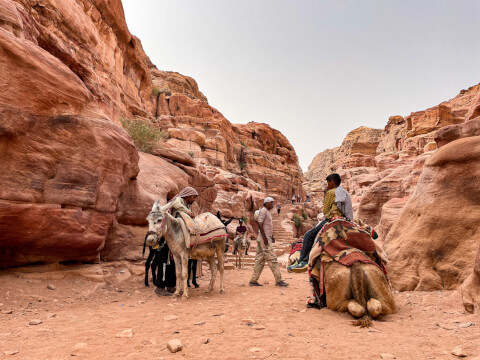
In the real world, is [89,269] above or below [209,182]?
below

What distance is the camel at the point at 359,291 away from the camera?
445 cm

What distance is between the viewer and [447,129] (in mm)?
8531

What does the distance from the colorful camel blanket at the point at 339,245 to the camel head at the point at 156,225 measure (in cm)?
310

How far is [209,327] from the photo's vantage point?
13.3 feet

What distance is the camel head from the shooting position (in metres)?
5.56

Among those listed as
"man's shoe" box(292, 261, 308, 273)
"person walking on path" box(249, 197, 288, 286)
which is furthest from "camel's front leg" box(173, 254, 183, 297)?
"man's shoe" box(292, 261, 308, 273)

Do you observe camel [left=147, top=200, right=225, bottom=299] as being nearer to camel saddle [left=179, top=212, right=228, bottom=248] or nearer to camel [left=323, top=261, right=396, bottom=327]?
camel saddle [left=179, top=212, right=228, bottom=248]

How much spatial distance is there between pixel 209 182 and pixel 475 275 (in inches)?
478

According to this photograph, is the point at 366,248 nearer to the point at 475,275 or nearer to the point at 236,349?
the point at 475,275

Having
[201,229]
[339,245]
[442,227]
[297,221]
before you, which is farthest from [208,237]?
[297,221]

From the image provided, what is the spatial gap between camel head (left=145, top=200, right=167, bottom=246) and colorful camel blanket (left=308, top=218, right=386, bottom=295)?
310cm

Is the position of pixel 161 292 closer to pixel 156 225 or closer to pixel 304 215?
pixel 156 225

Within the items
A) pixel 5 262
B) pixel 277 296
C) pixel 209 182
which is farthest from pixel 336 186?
pixel 209 182

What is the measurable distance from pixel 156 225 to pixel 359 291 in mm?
4012
